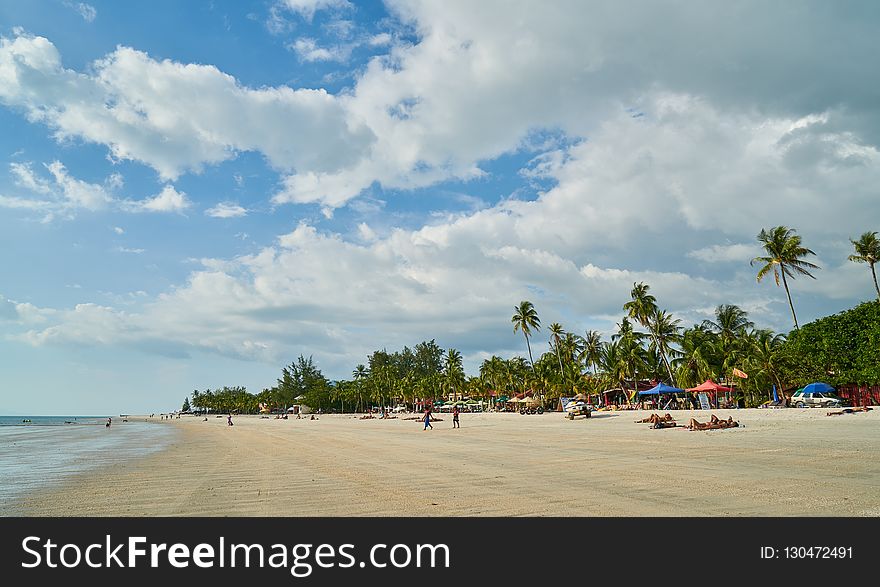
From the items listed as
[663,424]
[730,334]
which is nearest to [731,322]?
[730,334]

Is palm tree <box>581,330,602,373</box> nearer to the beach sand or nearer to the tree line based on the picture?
the tree line

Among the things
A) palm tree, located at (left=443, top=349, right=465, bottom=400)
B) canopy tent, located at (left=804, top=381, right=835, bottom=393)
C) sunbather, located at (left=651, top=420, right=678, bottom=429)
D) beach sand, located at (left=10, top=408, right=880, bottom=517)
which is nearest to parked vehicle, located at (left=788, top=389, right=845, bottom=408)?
canopy tent, located at (left=804, top=381, right=835, bottom=393)

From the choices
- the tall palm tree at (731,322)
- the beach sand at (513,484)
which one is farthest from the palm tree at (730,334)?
the beach sand at (513,484)

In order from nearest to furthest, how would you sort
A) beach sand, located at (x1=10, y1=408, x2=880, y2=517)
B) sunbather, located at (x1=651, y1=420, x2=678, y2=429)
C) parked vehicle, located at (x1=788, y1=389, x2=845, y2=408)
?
beach sand, located at (x1=10, y1=408, x2=880, y2=517) < sunbather, located at (x1=651, y1=420, x2=678, y2=429) < parked vehicle, located at (x1=788, y1=389, x2=845, y2=408)

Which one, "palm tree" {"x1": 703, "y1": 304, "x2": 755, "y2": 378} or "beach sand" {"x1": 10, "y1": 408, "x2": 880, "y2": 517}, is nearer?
"beach sand" {"x1": 10, "y1": 408, "x2": 880, "y2": 517}

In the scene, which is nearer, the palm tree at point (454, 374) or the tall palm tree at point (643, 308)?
the tall palm tree at point (643, 308)

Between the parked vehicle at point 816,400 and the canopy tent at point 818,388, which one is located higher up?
→ the canopy tent at point 818,388

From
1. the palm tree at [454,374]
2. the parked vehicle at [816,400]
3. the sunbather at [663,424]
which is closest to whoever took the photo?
the sunbather at [663,424]

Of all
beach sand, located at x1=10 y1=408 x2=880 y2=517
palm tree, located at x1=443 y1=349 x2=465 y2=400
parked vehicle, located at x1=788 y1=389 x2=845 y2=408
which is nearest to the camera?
beach sand, located at x1=10 y1=408 x2=880 y2=517

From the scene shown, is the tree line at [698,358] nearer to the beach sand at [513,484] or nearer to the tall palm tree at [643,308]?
the tall palm tree at [643,308]

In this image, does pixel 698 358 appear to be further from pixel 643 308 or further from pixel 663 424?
pixel 663 424
